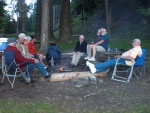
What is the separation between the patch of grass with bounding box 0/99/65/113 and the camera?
16.6 ft

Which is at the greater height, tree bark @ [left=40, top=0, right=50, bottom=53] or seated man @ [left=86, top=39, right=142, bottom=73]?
tree bark @ [left=40, top=0, right=50, bottom=53]

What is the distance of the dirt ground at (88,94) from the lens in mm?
5406

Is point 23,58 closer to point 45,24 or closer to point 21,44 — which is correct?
point 21,44

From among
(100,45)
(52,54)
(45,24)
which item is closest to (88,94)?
(52,54)

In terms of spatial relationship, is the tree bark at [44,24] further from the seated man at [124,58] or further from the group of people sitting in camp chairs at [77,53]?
the seated man at [124,58]

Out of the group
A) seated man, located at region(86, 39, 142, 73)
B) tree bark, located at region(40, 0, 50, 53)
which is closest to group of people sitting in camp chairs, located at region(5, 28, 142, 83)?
seated man, located at region(86, 39, 142, 73)

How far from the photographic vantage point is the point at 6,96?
598 cm

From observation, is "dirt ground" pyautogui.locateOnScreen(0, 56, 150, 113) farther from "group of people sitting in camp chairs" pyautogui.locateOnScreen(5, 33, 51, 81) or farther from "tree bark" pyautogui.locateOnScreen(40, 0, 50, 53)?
"tree bark" pyautogui.locateOnScreen(40, 0, 50, 53)

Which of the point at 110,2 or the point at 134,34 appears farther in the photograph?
the point at 110,2

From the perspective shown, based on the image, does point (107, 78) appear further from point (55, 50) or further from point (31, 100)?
point (31, 100)

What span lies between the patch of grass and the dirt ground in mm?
196

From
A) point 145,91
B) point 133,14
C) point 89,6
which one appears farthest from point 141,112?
point 89,6

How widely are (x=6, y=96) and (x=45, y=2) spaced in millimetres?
6602

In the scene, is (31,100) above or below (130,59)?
below
